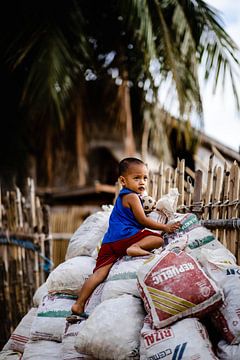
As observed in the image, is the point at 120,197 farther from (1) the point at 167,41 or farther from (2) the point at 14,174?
(2) the point at 14,174

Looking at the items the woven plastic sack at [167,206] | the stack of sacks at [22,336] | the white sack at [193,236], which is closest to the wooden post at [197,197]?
the woven plastic sack at [167,206]

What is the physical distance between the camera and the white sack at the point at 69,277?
147 inches

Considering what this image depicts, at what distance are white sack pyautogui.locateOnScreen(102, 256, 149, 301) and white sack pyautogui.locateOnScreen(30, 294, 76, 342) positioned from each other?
45cm

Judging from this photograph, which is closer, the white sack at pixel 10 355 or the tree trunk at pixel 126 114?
the white sack at pixel 10 355

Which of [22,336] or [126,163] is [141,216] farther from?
[22,336]

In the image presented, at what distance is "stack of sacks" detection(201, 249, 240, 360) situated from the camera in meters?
2.77

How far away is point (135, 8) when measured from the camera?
281 inches

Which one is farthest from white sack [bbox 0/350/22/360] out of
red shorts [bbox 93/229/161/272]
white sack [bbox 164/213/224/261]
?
white sack [bbox 164/213/224/261]

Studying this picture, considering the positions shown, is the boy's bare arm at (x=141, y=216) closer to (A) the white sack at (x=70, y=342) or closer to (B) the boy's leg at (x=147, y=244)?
(B) the boy's leg at (x=147, y=244)

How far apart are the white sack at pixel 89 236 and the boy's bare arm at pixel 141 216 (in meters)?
0.71

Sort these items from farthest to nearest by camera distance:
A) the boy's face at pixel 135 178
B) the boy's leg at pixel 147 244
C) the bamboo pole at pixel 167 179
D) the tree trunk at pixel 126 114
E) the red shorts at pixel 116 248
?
the tree trunk at pixel 126 114 → the bamboo pole at pixel 167 179 → the boy's face at pixel 135 178 → the red shorts at pixel 116 248 → the boy's leg at pixel 147 244

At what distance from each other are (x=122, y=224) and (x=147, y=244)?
0.73 feet

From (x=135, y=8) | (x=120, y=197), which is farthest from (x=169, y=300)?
(x=135, y=8)

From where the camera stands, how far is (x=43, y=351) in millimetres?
3562
